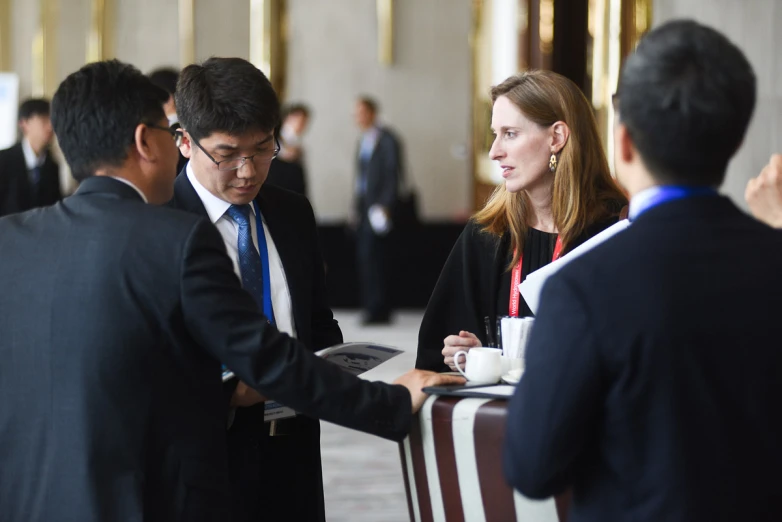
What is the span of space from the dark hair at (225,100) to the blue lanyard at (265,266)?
236 millimetres

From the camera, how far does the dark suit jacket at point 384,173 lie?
10094mm

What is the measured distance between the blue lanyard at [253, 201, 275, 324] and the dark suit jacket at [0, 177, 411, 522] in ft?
1.36

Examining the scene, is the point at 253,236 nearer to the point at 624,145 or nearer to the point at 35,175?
the point at 624,145

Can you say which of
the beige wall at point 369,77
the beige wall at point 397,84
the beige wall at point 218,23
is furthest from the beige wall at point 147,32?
the beige wall at point 397,84

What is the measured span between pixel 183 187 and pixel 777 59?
2.88 m

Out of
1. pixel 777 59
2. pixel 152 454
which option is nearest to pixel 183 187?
pixel 152 454

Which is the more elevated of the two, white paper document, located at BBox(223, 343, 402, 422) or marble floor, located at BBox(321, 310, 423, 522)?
white paper document, located at BBox(223, 343, 402, 422)

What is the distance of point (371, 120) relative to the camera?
33.4ft

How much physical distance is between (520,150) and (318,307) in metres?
0.69

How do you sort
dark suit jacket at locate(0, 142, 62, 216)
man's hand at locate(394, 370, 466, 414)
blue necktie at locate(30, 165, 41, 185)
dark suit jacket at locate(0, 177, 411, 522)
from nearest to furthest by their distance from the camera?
dark suit jacket at locate(0, 177, 411, 522)
man's hand at locate(394, 370, 466, 414)
dark suit jacket at locate(0, 142, 62, 216)
blue necktie at locate(30, 165, 41, 185)

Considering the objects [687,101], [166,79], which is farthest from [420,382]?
[166,79]

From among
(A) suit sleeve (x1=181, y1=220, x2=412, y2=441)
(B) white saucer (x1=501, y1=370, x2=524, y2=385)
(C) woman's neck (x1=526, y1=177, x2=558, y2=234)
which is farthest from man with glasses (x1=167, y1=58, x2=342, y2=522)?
(C) woman's neck (x1=526, y1=177, x2=558, y2=234)

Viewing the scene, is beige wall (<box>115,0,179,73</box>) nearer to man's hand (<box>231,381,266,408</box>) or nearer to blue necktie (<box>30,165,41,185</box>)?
blue necktie (<box>30,165,41,185</box>)

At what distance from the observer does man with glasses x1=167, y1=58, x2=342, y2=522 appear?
7.80 ft
